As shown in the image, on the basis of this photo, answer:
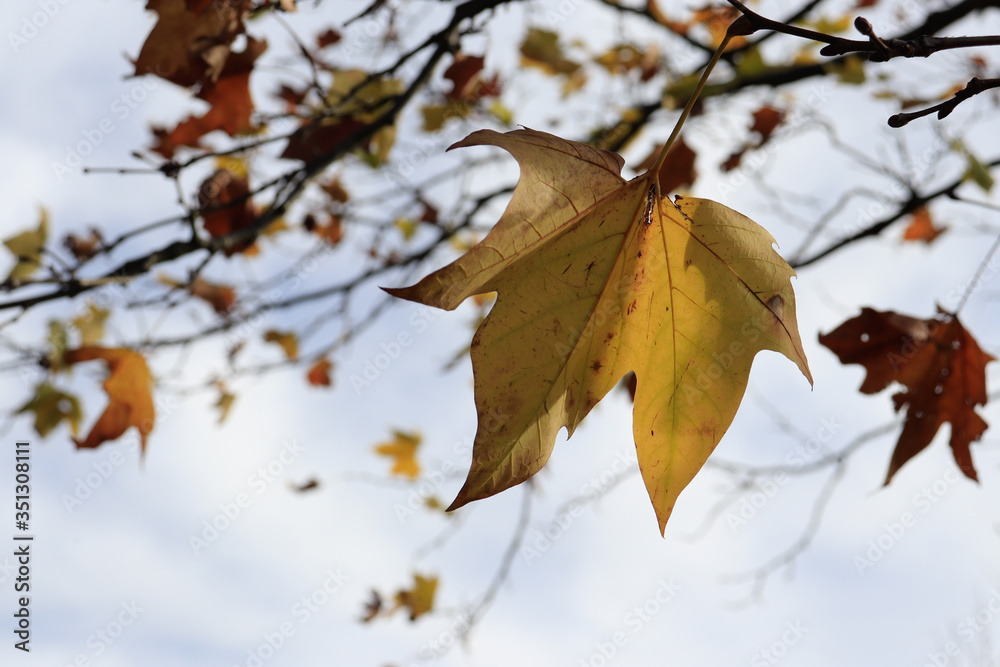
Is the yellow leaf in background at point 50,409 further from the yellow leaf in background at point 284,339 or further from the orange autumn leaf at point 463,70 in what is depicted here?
the orange autumn leaf at point 463,70

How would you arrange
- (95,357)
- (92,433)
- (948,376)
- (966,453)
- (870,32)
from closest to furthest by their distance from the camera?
(870,32), (966,453), (948,376), (92,433), (95,357)

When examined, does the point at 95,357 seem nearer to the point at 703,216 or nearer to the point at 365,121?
the point at 365,121

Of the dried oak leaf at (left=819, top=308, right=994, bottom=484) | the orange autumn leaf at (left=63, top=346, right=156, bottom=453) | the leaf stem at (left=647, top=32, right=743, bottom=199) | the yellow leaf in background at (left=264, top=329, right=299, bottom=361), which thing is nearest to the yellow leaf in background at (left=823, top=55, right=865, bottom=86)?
the dried oak leaf at (left=819, top=308, right=994, bottom=484)

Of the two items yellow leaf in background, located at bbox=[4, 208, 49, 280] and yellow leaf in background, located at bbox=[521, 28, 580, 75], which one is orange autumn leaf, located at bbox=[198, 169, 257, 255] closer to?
yellow leaf in background, located at bbox=[4, 208, 49, 280]

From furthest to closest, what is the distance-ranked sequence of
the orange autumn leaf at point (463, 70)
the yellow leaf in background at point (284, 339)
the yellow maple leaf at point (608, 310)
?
the yellow leaf in background at point (284, 339), the orange autumn leaf at point (463, 70), the yellow maple leaf at point (608, 310)

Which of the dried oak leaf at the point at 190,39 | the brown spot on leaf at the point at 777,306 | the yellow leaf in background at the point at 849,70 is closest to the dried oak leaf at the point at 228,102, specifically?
the dried oak leaf at the point at 190,39

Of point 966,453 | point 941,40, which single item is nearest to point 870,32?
point 941,40
